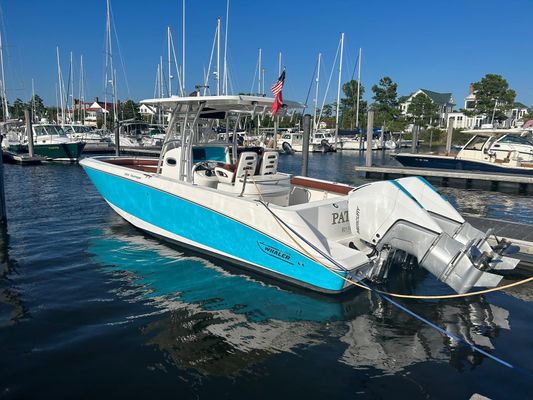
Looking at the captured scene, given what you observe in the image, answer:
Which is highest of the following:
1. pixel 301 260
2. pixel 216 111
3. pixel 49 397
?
pixel 216 111

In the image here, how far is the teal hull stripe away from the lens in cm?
560

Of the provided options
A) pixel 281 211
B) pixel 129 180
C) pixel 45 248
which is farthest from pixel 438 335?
pixel 45 248

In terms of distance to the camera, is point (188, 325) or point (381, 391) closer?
point (381, 391)

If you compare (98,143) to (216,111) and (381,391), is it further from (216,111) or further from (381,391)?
(381,391)

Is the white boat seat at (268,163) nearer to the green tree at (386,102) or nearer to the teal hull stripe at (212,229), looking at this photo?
the teal hull stripe at (212,229)

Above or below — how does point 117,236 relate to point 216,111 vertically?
below

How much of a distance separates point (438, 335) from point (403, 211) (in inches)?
60.4

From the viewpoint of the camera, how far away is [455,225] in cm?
516

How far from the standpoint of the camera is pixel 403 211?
5.09 m

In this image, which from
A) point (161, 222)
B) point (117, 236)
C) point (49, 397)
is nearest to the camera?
point (49, 397)

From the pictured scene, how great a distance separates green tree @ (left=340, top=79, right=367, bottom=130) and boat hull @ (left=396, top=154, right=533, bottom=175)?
4594cm

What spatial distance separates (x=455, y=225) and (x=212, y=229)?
3.65 m

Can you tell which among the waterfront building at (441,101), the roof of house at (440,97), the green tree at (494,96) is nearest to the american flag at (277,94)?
the green tree at (494,96)

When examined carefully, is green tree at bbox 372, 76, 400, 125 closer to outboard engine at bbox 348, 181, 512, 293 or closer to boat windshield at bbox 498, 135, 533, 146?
boat windshield at bbox 498, 135, 533, 146
